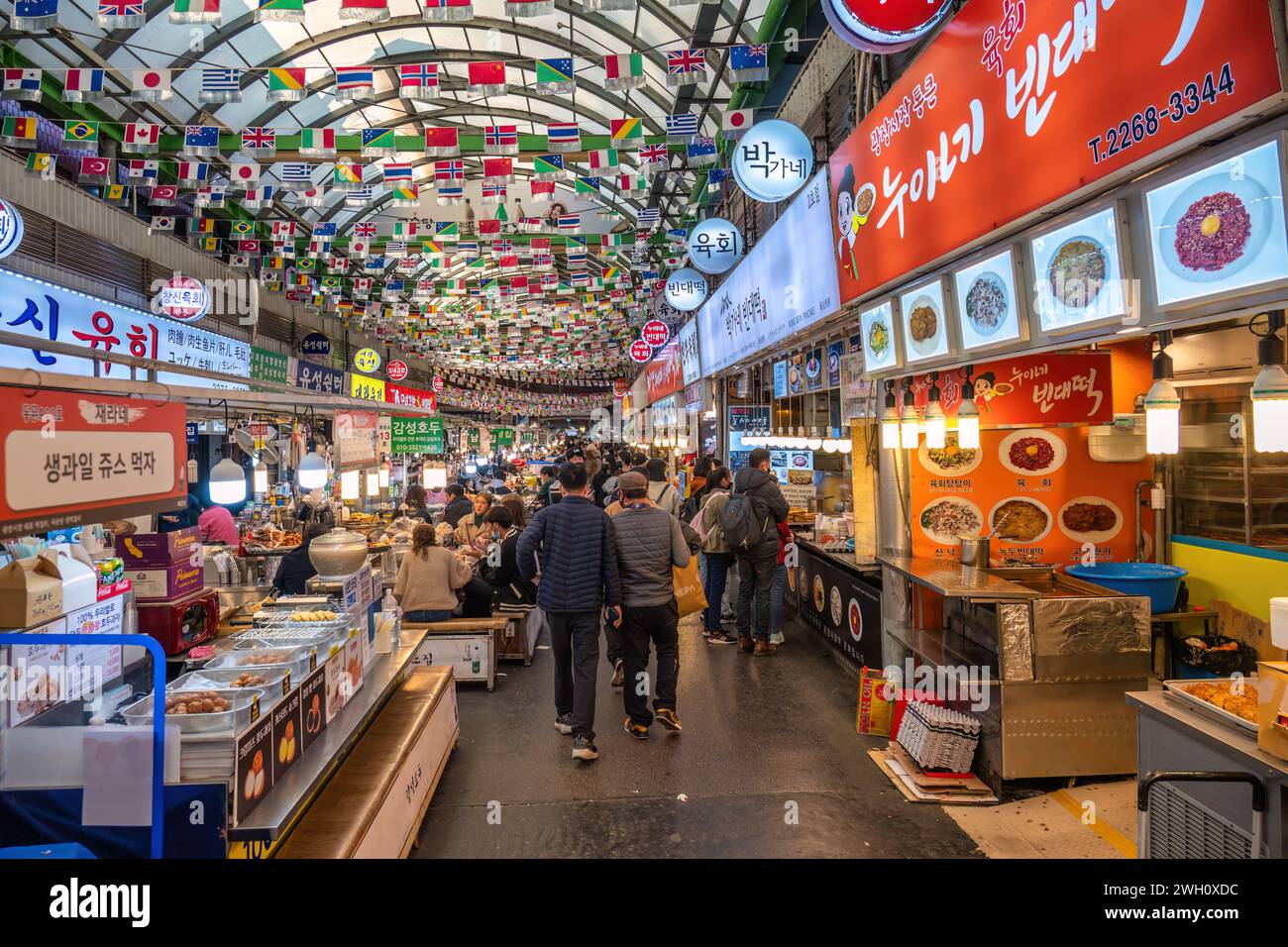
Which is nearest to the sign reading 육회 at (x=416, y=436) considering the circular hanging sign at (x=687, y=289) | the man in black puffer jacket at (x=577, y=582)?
the circular hanging sign at (x=687, y=289)

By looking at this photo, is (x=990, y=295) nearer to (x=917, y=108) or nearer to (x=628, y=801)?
(x=917, y=108)

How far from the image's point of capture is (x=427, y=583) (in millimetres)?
7344

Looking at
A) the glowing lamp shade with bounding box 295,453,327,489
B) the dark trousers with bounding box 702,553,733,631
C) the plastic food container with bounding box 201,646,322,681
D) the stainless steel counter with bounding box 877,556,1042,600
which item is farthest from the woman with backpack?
the plastic food container with bounding box 201,646,322,681

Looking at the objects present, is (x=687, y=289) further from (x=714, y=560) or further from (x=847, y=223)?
(x=847, y=223)

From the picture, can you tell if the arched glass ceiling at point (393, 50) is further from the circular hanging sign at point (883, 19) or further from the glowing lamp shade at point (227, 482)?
the glowing lamp shade at point (227, 482)

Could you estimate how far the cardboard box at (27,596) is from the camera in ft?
8.28

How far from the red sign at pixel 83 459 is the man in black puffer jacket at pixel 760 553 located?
5.77m

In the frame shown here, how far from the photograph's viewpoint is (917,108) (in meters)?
4.95

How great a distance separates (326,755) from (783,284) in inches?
297

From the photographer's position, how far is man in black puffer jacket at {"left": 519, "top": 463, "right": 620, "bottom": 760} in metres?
5.45
